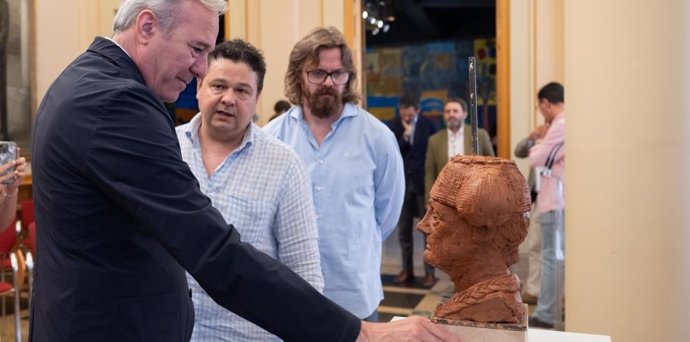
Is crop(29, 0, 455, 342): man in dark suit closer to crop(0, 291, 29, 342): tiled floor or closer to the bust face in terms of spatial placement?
the bust face

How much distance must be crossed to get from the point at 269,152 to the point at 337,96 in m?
0.82

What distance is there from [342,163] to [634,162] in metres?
1.28

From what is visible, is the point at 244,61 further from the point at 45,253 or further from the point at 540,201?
the point at 540,201

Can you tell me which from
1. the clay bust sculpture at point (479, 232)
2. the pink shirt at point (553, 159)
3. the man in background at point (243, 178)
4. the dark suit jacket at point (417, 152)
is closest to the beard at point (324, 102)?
the man in background at point (243, 178)

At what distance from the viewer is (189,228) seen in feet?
5.47

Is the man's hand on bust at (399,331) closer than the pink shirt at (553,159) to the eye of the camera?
Yes

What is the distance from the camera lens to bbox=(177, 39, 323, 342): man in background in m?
2.39

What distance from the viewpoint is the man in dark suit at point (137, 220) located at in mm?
1678

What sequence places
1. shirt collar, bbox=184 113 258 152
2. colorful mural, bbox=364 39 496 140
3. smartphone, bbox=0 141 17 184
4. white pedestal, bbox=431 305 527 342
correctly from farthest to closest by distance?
colorful mural, bbox=364 39 496 140
smartphone, bbox=0 141 17 184
shirt collar, bbox=184 113 258 152
white pedestal, bbox=431 305 527 342

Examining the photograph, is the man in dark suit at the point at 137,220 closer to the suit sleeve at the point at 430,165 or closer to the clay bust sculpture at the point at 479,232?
the clay bust sculpture at the point at 479,232

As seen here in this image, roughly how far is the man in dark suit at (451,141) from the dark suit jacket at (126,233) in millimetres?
4791

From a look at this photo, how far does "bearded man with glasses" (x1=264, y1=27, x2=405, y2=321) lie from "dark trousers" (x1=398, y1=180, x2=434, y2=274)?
152 inches

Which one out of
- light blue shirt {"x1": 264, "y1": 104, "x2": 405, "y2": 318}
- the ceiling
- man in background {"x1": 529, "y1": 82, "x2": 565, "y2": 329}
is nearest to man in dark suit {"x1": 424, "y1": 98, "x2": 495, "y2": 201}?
man in background {"x1": 529, "y1": 82, "x2": 565, "y2": 329}

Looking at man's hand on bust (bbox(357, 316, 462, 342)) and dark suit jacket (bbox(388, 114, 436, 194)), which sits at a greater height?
dark suit jacket (bbox(388, 114, 436, 194))
